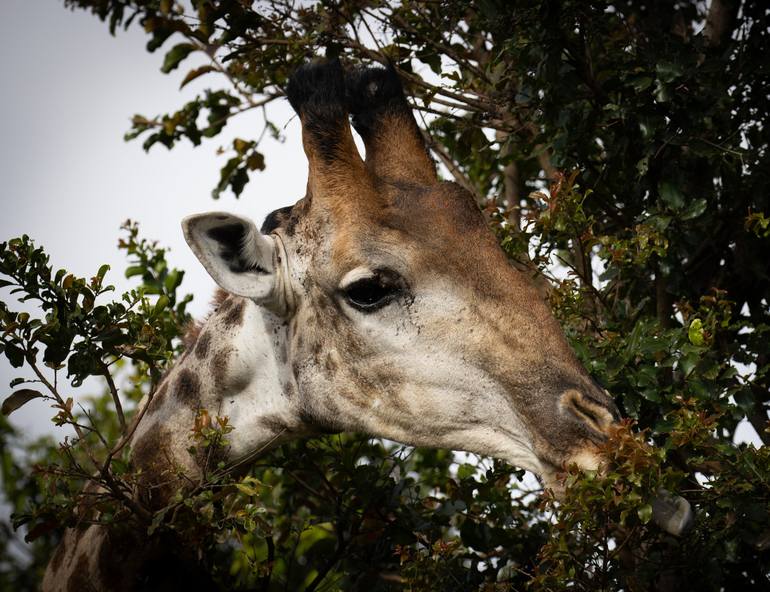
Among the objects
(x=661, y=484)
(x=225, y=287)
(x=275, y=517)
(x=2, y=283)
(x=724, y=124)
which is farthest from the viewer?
(x=275, y=517)

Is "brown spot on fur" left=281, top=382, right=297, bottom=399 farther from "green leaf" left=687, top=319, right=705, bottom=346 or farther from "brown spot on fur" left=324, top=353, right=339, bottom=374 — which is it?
"green leaf" left=687, top=319, right=705, bottom=346

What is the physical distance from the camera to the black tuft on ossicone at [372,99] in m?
4.44

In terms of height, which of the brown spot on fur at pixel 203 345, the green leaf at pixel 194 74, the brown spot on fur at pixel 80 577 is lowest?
the brown spot on fur at pixel 80 577

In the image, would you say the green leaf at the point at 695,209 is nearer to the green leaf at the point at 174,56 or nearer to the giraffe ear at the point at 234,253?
the giraffe ear at the point at 234,253

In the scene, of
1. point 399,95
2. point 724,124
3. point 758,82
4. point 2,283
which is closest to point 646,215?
point 724,124

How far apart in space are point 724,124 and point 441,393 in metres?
2.14

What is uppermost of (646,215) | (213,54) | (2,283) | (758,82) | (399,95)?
(213,54)

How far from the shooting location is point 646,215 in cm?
429

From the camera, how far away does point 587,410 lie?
3.27 meters

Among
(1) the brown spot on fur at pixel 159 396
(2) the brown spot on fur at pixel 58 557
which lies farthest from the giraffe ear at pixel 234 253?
(2) the brown spot on fur at pixel 58 557

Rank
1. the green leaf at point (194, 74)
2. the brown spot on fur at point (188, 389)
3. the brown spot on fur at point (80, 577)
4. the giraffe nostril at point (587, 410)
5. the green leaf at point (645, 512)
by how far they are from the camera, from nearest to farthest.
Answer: the green leaf at point (645, 512), the giraffe nostril at point (587, 410), the brown spot on fur at point (80, 577), the brown spot on fur at point (188, 389), the green leaf at point (194, 74)

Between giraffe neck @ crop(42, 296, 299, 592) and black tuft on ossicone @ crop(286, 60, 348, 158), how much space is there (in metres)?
0.89

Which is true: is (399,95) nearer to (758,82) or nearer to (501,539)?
(758,82)

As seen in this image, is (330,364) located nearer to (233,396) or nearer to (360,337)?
(360,337)
